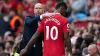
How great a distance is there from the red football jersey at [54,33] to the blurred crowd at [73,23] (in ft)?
5.70

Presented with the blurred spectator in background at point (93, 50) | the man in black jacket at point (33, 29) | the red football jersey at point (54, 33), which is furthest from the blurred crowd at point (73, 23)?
the red football jersey at point (54, 33)

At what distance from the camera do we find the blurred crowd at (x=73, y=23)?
1605cm

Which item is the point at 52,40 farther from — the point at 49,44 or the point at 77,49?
the point at 77,49

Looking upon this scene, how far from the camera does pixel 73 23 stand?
19969mm

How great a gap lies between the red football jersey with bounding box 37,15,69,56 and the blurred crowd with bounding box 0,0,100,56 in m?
1.74

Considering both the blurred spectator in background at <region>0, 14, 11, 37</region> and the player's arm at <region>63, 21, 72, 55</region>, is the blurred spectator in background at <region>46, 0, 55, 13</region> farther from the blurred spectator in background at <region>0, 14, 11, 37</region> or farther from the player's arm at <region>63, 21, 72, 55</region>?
the player's arm at <region>63, 21, 72, 55</region>

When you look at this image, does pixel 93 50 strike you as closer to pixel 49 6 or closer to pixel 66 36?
pixel 66 36

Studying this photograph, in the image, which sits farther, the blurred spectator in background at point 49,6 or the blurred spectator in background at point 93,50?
the blurred spectator in background at point 49,6

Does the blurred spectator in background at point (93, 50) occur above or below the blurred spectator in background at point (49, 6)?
above

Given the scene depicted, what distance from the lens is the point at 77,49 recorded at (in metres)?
16.2

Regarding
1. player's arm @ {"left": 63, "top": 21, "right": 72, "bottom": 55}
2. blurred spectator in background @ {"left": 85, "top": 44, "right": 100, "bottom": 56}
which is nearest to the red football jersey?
player's arm @ {"left": 63, "top": 21, "right": 72, "bottom": 55}

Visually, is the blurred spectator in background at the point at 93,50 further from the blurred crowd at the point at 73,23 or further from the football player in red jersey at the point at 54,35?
the football player in red jersey at the point at 54,35

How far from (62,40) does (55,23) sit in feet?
1.33

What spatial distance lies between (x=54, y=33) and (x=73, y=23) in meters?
7.19
